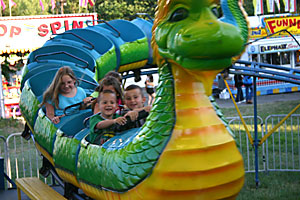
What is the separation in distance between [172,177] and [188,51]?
2.23 ft

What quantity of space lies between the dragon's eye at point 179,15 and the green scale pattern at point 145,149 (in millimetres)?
280

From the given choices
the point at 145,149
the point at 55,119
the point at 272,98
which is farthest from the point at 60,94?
the point at 272,98

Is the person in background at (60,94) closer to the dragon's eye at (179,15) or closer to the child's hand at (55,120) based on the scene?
the child's hand at (55,120)

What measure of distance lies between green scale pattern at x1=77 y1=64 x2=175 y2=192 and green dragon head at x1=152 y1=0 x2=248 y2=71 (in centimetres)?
A: 20

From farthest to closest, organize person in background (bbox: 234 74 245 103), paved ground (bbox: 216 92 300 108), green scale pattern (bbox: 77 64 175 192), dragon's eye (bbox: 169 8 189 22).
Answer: person in background (bbox: 234 74 245 103) → paved ground (bbox: 216 92 300 108) → green scale pattern (bbox: 77 64 175 192) → dragon's eye (bbox: 169 8 189 22)

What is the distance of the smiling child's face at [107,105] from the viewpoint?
136 inches

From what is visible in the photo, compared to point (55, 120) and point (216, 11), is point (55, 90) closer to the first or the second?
point (55, 120)

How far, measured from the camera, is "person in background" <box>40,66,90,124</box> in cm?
449

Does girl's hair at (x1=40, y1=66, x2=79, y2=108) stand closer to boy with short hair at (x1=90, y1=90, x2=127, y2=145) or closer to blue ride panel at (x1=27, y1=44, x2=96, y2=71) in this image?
boy with short hair at (x1=90, y1=90, x2=127, y2=145)

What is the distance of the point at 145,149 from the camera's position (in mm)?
2520

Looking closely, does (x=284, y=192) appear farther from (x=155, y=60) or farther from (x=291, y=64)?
(x=291, y=64)

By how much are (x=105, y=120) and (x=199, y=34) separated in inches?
53.9

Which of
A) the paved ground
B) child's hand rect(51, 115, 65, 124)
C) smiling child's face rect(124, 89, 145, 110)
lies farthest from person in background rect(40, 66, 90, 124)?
the paved ground

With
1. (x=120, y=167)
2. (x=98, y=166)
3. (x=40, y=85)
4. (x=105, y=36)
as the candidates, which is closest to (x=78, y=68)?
(x=40, y=85)
